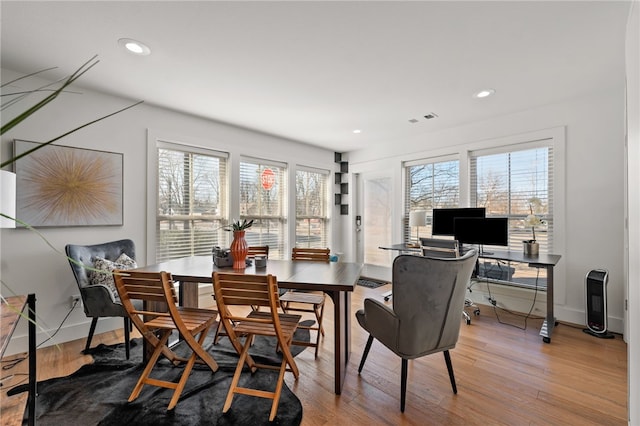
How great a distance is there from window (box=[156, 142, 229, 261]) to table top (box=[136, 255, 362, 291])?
1.02 metres

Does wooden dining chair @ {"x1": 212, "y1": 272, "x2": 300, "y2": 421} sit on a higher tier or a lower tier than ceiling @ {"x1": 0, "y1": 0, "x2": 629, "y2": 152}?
lower

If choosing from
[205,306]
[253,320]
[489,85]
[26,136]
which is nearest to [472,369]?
[253,320]

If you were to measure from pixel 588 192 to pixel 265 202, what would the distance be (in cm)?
404

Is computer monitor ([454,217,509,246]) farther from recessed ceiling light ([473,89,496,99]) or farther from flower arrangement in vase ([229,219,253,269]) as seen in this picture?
flower arrangement in vase ([229,219,253,269])

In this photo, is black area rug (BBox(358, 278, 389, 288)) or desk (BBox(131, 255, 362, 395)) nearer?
desk (BBox(131, 255, 362, 395))

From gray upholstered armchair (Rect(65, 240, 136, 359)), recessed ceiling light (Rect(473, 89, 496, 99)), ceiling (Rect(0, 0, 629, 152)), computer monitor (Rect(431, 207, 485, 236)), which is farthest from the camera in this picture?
computer monitor (Rect(431, 207, 485, 236))

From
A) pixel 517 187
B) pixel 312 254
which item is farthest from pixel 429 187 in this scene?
pixel 312 254

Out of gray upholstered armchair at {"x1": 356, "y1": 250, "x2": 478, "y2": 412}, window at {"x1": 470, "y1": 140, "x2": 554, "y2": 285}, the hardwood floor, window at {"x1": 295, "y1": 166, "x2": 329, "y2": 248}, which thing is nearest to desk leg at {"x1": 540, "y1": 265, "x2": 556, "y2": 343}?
the hardwood floor

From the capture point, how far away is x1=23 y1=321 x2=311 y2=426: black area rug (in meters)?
1.98

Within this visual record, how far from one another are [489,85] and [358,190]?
124 inches

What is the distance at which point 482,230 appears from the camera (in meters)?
3.83

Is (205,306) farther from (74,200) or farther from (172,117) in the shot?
(172,117)

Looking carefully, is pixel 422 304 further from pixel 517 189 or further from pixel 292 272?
pixel 517 189

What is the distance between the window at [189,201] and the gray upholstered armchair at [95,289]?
0.66 metres
